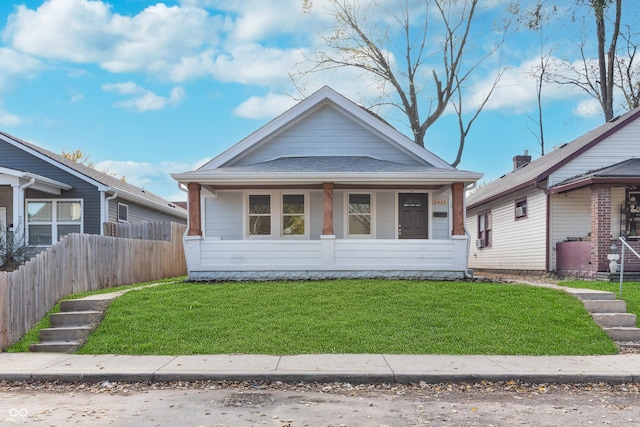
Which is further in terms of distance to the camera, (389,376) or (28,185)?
(28,185)

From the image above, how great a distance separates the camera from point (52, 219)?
1767 centimetres

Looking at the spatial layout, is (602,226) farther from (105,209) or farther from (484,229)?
(105,209)

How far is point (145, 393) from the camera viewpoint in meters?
6.01

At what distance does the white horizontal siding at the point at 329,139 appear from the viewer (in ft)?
50.7

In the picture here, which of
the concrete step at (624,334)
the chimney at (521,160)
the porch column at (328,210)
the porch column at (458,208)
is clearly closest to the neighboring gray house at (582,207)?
the porch column at (458,208)

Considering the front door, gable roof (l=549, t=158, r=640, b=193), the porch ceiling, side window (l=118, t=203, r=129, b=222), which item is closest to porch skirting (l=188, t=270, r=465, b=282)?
the porch ceiling

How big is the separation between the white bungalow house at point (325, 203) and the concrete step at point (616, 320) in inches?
160

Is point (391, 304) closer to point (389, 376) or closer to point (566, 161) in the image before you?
point (389, 376)

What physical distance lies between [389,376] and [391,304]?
3410 millimetres

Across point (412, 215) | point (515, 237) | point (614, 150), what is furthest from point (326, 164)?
point (614, 150)

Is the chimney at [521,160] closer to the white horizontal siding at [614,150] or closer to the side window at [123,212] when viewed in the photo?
the white horizontal siding at [614,150]

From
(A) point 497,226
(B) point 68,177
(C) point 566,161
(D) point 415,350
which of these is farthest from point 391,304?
(B) point 68,177

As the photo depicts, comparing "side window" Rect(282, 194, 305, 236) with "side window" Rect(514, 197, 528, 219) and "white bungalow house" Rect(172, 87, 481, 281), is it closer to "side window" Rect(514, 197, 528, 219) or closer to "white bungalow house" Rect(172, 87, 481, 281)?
"white bungalow house" Rect(172, 87, 481, 281)

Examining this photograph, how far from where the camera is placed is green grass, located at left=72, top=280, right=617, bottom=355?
7.88m
